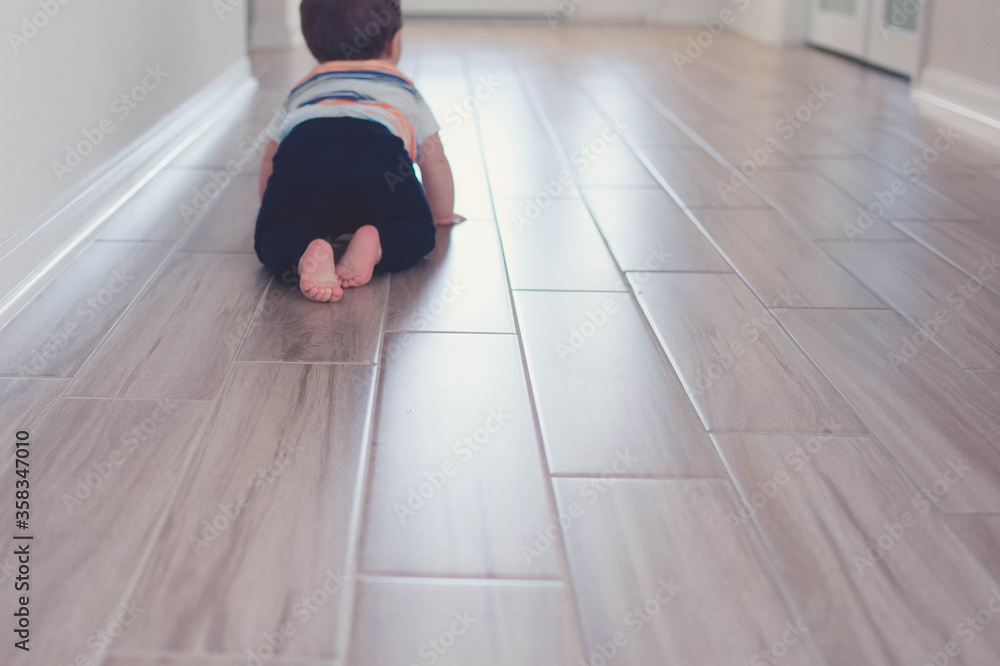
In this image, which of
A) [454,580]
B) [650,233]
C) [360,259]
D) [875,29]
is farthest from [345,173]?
[875,29]

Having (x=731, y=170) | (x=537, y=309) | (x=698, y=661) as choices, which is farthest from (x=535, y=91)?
(x=698, y=661)

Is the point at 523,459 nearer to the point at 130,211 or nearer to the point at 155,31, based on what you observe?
the point at 130,211

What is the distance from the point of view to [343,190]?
158cm

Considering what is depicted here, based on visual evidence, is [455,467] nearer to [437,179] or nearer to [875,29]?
[437,179]

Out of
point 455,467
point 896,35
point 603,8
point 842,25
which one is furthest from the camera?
point 603,8

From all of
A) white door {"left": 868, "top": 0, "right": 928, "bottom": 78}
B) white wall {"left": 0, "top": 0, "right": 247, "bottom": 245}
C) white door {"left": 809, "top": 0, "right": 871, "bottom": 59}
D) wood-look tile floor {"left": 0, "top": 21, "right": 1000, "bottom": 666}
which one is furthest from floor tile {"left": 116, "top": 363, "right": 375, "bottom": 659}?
white door {"left": 809, "top": 0, "right": 871, "bottom": 59}

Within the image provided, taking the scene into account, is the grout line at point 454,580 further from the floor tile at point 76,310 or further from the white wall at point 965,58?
the white wall at point 965,58

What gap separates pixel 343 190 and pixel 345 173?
3cm

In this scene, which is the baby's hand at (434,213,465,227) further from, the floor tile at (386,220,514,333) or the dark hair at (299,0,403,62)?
the dark hair at (299,0,403,62)

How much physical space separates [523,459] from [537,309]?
46 cm

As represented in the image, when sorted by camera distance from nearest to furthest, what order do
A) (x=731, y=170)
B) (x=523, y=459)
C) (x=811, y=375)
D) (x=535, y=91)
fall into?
(x=523, y=459) < (x=811, y=375) < (x=731, y=170) < (x=535, y=91)

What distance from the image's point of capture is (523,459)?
1.05 m

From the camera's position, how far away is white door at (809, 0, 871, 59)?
4391mm

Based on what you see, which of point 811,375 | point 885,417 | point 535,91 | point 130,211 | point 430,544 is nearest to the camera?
point 430,544
